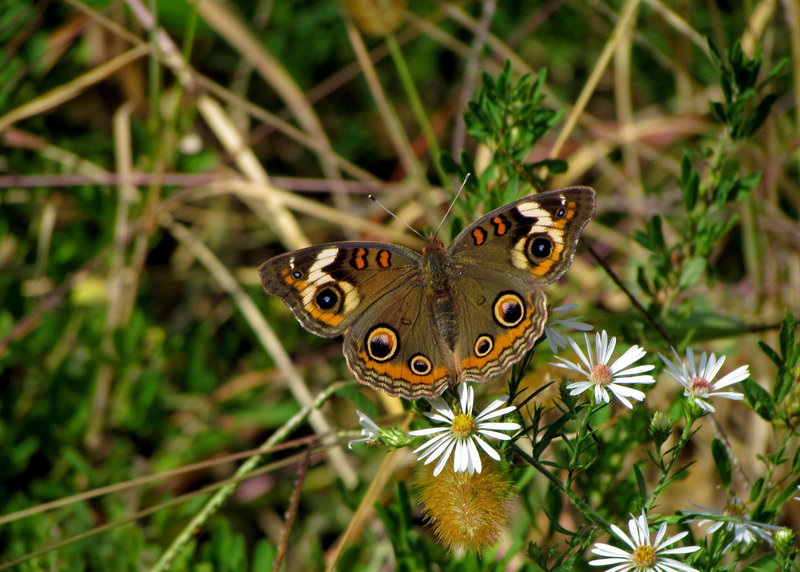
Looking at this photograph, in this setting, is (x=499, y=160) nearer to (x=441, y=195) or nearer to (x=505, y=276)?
(x=505, y=276)

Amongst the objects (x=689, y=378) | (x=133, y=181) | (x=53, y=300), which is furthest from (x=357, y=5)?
(x=689, y=378)

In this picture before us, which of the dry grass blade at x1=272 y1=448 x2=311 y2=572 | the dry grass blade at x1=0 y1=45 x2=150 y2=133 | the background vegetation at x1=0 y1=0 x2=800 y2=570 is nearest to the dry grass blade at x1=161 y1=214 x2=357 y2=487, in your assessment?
the background vegetation at x1=0 y1=0 x2=800 y2=570

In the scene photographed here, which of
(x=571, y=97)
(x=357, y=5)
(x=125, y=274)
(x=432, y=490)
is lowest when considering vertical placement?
(x=432, y=490)

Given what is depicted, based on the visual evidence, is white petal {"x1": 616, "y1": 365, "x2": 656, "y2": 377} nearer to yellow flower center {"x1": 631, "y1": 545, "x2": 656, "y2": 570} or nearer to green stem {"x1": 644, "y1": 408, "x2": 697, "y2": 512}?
green stem {"x1": 644, "y1": 408, "x2": 697, "y2": 512}

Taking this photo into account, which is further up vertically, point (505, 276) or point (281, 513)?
point (505, 276)

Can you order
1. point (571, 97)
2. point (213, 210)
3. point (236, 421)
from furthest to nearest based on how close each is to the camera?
point (571, 97) < point (213, 210) < point (236, 421)

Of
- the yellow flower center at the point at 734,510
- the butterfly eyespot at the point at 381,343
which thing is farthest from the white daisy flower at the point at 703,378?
the butterfly eyespot at the point at 381,343

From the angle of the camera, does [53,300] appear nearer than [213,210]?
Yes
